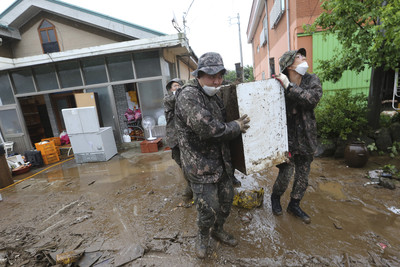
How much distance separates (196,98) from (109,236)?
2.24m

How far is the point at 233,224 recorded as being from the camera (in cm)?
261

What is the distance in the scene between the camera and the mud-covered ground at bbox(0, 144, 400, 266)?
2.10 meters

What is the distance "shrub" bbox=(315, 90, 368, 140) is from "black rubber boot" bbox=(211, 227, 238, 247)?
11.3 feet

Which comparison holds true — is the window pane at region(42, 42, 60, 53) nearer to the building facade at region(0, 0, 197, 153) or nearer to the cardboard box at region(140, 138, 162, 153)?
the building facade at region(0, 0, 197, 153)

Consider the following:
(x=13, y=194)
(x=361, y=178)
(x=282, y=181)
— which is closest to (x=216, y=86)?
(x=282, y=181)

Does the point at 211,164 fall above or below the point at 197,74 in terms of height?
below

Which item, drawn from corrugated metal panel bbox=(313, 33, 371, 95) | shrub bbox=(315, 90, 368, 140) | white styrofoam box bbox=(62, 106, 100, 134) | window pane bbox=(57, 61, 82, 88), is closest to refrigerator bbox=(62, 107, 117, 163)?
white styrofoam box bbox=(62, 106, 100, 134)

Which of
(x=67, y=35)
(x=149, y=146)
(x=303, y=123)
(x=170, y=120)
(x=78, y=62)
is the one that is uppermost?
(x=67, y=35)

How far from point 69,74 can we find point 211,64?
776cm

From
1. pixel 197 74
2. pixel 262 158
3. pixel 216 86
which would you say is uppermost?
pixel 197 74

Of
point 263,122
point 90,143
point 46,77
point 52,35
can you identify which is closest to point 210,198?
point 263,122

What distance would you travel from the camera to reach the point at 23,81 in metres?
7.79

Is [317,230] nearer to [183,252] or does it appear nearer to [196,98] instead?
[183,252]

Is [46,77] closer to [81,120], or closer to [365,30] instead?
[81,120]
